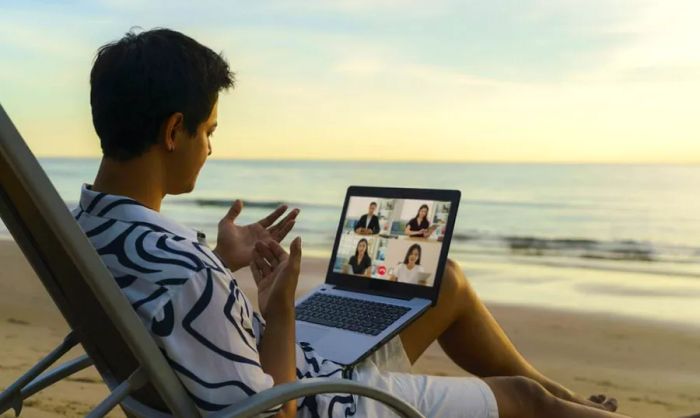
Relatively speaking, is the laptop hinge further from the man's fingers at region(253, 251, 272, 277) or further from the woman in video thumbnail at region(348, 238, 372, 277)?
the man's fingers at region(253, 251, 272, 277)

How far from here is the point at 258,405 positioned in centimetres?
142

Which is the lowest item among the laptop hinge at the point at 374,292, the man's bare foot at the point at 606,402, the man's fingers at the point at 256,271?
the man's bare foot at the point at 606,402

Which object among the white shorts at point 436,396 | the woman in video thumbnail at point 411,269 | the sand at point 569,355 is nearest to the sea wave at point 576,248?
the sand at point 569,355

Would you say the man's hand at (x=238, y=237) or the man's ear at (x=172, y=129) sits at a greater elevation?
the man's ear at (x=172, y=129)

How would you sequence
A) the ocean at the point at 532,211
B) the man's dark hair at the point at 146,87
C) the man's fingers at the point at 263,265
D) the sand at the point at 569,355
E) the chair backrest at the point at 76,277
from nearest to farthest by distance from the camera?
the chair backrest at the point at 76,277
the man's dark hair at the point at 146,87
the man's fingers at the point at 263,265
the sand at the point at 569,355
the ocean at the point at 532,211

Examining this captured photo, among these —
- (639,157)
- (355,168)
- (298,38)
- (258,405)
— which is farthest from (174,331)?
(355,168)

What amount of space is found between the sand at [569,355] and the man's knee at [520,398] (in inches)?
87.6

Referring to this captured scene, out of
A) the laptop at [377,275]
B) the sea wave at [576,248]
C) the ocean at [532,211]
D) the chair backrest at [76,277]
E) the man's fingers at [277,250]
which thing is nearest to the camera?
the chair backrest at [76,277]

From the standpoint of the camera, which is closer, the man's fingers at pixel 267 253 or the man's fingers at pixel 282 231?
the man's fingers at pixel 267 253

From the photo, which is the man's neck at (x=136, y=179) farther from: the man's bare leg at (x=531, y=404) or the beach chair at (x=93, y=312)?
the man's bare leg at (x=531, y=404)

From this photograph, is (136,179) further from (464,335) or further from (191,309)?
(464,335)

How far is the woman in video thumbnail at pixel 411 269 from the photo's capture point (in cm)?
243

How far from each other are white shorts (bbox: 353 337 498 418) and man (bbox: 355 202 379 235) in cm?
64

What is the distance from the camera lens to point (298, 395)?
146cm
